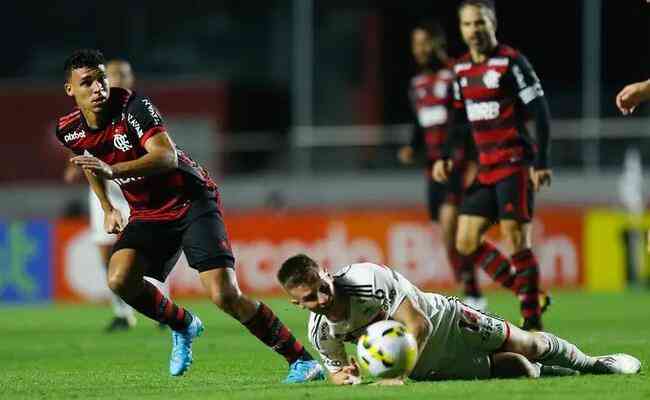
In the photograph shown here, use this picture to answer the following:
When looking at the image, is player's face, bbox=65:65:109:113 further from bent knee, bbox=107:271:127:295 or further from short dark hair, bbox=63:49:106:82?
bent knee, bbox=107:271:127:295

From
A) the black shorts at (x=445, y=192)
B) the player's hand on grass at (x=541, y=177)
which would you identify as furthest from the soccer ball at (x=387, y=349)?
the black shorts at (x=445, y=192)

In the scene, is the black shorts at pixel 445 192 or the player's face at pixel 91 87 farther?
the black shorts at pixel 445 192

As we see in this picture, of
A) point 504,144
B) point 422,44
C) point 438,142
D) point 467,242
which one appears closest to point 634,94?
point 504,144

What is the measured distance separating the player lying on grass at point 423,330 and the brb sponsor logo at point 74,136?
1840 mm

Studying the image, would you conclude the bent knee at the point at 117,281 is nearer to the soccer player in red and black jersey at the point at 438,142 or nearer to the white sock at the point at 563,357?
the white sock at the point at 563,357

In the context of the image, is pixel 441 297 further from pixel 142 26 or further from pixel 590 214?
pixel 142 26

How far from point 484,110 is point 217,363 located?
9.13ft

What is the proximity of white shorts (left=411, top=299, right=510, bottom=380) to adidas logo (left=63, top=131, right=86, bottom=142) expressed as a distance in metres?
2.30

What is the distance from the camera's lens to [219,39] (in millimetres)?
25156

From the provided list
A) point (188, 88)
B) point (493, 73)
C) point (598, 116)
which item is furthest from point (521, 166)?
point (188, 88)

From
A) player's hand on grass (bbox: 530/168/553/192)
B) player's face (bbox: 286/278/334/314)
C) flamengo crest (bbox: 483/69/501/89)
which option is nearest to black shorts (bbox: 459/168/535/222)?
player's hand on grass (bbox: 530/168/553/192)

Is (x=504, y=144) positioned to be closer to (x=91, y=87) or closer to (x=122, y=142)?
(x=122, y=142)

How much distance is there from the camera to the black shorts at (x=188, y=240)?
8.16 metres

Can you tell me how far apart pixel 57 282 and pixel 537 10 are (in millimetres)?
8867
